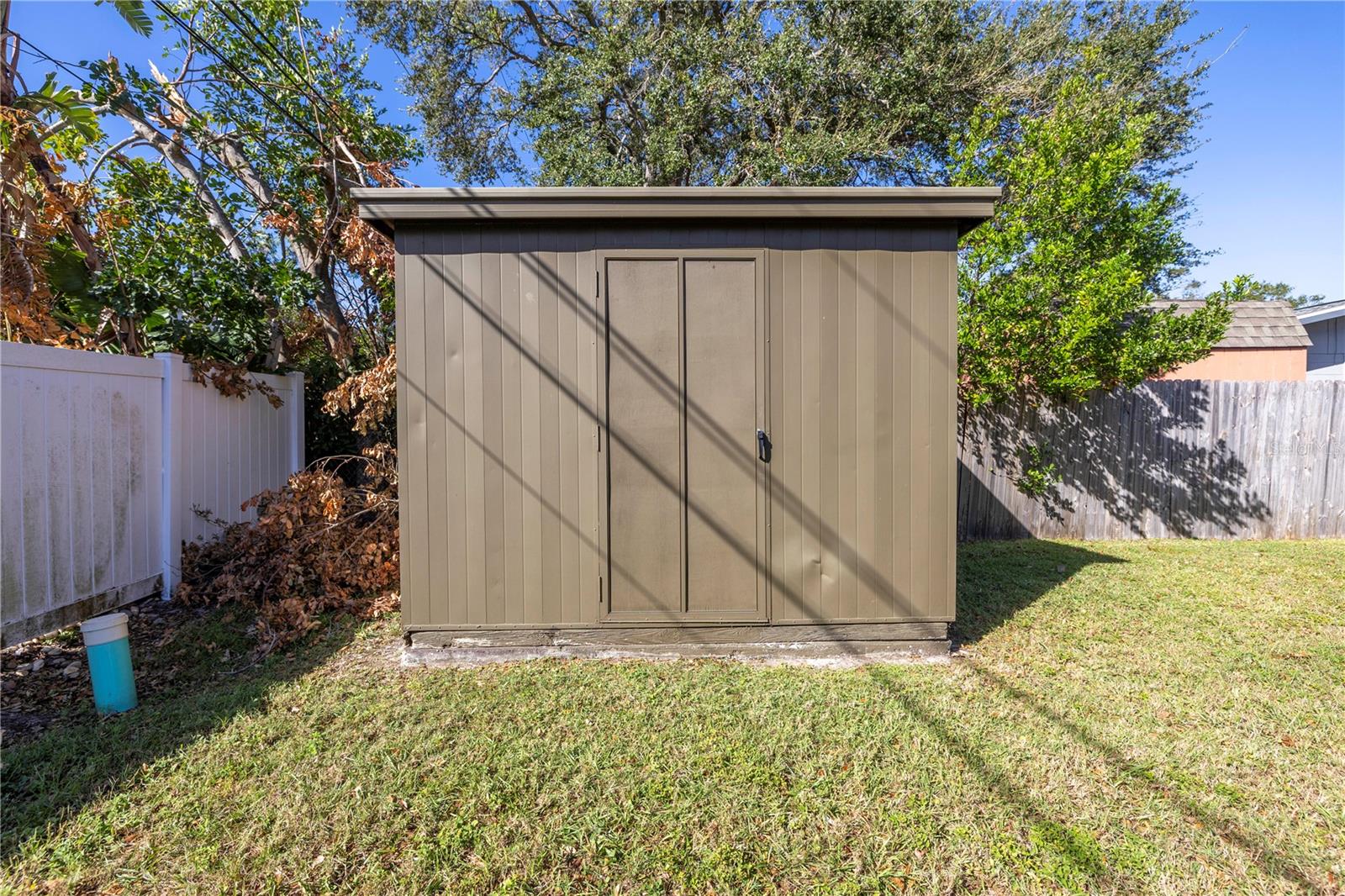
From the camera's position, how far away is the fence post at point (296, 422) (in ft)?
17.4

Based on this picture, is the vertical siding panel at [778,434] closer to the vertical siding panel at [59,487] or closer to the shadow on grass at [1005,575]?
the shadow on grass at [1005,575]

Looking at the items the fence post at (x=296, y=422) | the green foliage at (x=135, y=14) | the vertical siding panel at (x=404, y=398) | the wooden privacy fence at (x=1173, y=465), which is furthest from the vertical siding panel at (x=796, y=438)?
the green foliage at (x=135, y=14)

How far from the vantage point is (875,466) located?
3275 millimetres

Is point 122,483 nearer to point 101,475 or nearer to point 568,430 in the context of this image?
point 101,475

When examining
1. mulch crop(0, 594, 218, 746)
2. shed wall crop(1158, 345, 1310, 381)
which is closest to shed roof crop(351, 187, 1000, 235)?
mulch crop(0, 594, 218, 746)

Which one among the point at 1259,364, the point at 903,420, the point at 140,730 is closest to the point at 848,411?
the point at 903,420

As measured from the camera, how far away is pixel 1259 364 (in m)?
10.5

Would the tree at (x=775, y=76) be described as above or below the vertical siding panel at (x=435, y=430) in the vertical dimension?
above

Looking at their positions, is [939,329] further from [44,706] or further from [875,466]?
[44,706]

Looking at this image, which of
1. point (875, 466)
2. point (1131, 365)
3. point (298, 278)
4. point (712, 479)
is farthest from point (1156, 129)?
point (298, 278)

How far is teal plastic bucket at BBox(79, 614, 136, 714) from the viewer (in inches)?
107

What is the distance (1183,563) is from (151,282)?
8.77m

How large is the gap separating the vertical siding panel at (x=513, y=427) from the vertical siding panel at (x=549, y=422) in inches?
4.6

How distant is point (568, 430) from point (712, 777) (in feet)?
6.16
